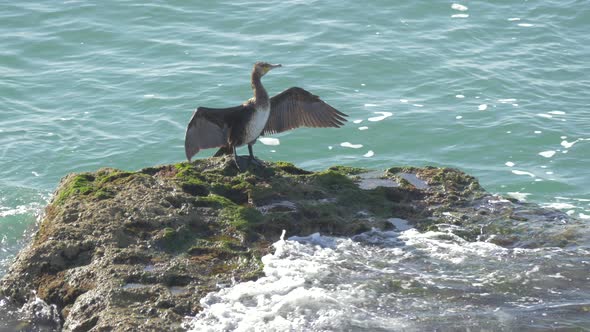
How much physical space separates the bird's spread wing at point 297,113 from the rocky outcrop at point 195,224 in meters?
1.14

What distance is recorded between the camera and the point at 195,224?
7.36 meters

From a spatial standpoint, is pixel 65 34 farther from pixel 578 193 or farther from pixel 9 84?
pixel 578 193

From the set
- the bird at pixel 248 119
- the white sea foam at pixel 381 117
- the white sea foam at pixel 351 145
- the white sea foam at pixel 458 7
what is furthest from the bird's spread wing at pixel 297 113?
the white sea foam at pixel 458 7

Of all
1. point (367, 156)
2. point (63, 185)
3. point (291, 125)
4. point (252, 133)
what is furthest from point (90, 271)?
point (367, 156)

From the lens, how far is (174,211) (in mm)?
7426

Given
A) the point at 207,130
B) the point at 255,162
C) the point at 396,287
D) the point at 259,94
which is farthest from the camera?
the point at 259,94

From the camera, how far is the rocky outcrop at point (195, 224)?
646cm

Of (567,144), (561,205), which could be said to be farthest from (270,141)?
(561,205)

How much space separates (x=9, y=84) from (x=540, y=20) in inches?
384

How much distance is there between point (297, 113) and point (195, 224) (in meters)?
2.65

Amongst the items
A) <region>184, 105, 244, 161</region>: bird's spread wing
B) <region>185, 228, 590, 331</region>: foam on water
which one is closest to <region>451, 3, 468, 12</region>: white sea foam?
<region>184, 105, 244, 161</region>: bird's spread wing

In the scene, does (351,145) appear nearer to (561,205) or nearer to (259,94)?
(561,205)

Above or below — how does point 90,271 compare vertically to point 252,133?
below

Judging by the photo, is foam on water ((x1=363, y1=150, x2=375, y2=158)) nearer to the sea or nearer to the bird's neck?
the sea
